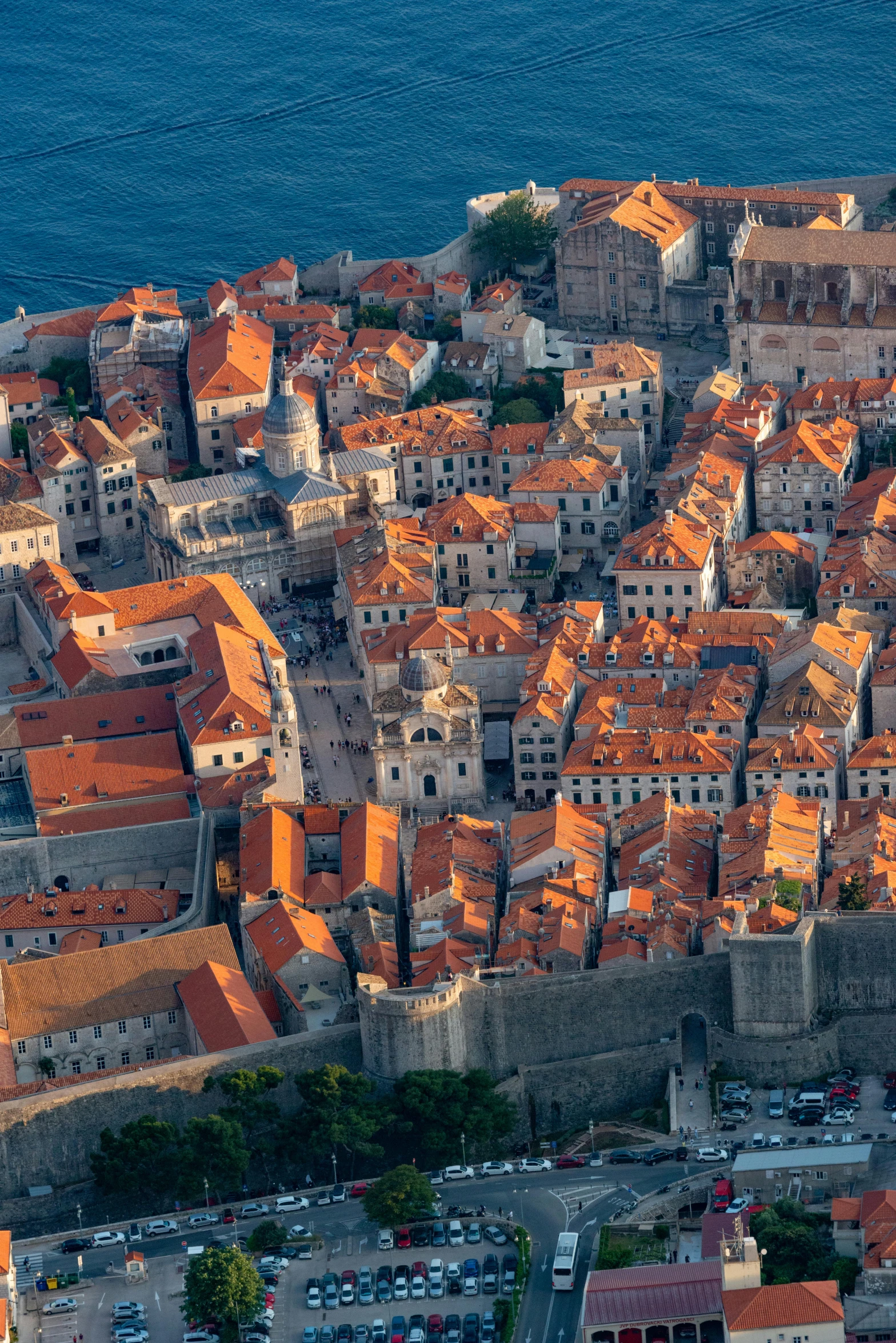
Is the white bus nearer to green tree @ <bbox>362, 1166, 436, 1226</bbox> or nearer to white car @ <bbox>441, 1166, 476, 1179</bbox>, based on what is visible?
green tree @ <bbox>362, 1166, 436, 1226</bbox>

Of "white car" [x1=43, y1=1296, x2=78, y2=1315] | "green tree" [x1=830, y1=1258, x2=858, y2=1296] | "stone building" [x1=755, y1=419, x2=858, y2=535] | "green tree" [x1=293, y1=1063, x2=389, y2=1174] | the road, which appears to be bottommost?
"white car" [x1=43, y1=1296, x2=78, y2=1315]

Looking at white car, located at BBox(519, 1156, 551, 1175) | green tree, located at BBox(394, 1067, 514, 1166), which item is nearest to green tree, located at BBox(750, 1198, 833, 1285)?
white car, located at BBox(519, 1156, 551, 1175)

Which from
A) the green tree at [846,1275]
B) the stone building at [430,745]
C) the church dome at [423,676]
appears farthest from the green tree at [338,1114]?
the church dome at [423,676]

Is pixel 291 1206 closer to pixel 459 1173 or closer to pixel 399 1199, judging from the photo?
pixel 399 1199

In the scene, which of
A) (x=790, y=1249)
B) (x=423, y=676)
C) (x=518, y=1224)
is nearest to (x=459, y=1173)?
(x=518, y=1224)

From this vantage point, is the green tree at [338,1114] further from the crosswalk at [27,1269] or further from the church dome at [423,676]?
the church dome at [423,676]
